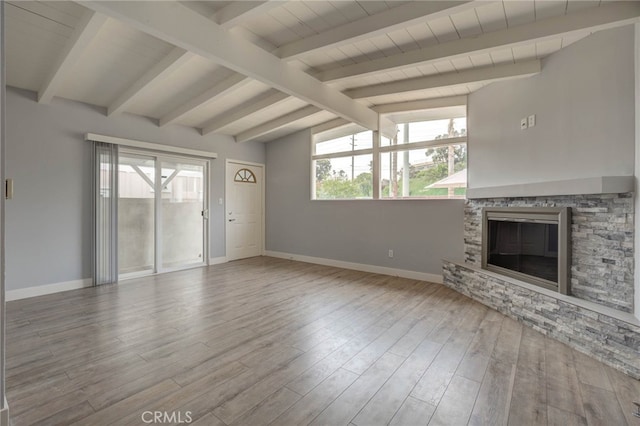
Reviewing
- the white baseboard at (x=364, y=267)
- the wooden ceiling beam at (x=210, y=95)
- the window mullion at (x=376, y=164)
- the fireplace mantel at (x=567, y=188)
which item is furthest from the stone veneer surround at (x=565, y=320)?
the wooden ceiling beam at (x=210, y=95)

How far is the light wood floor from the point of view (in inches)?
69.8

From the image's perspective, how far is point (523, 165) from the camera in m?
3.49

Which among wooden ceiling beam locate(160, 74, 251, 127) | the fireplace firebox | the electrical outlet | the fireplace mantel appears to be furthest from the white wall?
wooden ceiling beam locate(160, 74, 251, 127)

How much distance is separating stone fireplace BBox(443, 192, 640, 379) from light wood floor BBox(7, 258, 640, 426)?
0.14 metres

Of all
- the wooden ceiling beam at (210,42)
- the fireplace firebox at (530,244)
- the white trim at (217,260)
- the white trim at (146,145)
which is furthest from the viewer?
the white trim at (217,260)

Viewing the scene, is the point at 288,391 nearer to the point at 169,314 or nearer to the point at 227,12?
the point at 169,314

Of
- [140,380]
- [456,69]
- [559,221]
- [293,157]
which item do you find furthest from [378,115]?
[140,380]

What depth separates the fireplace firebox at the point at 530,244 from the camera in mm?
2867

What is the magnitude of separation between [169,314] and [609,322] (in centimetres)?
400

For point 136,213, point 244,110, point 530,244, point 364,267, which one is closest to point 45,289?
point 136,213

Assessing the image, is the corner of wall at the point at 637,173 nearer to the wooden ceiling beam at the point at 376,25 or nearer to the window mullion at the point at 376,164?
the wooden ceiling beam at the point at 376,25

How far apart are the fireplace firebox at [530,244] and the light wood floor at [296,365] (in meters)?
0.56

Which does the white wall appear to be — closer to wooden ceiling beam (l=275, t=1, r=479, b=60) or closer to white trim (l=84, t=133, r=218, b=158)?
wooden ceiling beam (l=275, t=1, r=479, b=60)

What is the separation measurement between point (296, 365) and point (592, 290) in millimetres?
2643
